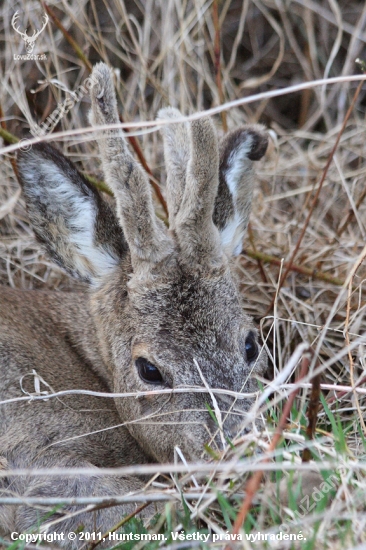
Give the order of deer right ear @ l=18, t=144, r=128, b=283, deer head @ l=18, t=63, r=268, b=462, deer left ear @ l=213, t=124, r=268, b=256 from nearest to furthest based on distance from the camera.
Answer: deer head @ l=18, t=63, r=268, b=462 < deer right ear @ l=18, t=144, r=128, b=283 < deer left ear @ l=213, t=124, r=268, b=256

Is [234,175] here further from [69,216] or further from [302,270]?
[302,270]

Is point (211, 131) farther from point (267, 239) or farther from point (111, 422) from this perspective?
point (267, 239)

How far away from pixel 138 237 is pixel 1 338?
102 centimetres

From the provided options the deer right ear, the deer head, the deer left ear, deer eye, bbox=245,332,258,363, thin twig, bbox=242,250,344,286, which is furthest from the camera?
thin twig, bbox=242,250,344,286

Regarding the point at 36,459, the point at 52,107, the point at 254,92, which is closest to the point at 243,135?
the point at 36,459

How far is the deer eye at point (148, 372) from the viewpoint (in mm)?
3614

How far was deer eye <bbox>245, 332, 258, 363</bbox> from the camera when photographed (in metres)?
3.72

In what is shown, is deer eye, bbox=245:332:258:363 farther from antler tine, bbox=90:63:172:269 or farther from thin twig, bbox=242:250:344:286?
thin twig, bbox=242:250:344:286

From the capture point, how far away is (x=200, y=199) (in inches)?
143

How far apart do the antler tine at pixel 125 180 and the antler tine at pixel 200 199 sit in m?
0.14

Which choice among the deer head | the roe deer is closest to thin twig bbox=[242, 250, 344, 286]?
the roe deer

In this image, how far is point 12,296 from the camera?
450cm

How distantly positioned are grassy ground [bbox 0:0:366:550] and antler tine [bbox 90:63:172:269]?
0.46m

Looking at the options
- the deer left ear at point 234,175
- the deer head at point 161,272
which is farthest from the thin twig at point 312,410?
the deer left ear at point 234,175
